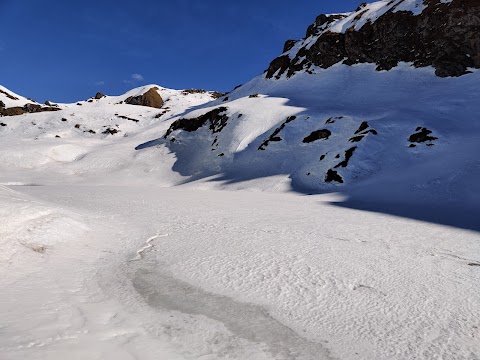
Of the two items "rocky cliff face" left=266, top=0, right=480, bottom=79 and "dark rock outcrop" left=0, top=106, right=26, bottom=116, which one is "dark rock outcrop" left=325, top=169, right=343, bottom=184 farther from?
"dark rock outcrop" left=0, top=106, right=26, bottom=116

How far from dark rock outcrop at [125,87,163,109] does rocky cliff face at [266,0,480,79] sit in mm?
42277

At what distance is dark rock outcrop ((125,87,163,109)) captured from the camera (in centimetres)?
8981

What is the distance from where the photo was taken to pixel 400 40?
148 feet

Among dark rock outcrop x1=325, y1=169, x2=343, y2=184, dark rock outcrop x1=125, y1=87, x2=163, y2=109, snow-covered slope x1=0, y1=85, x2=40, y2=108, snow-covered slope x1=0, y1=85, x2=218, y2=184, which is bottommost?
dark rock outcrop x1=325, y1=169, x2=343, y2=184

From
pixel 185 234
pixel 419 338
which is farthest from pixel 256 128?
pixel 419 338

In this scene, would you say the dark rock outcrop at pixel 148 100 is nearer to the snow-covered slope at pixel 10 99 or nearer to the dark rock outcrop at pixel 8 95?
the snow-covered slope at pixel 10 99

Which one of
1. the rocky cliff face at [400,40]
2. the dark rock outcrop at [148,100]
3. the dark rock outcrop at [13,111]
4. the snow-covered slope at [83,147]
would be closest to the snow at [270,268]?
the snow-covered slope at [83,147]

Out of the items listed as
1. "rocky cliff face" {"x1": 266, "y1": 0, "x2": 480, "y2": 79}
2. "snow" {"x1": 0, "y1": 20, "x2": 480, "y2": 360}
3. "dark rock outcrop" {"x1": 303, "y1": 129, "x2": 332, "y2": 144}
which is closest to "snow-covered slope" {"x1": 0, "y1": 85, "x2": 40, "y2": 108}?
"rocky cliff face" {"x1": 266, "y1": 0, "x2": 480, "y2": 79}

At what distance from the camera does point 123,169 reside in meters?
34.9

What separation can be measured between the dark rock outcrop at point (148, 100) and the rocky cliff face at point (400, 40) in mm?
42277

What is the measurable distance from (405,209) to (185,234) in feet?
29.5

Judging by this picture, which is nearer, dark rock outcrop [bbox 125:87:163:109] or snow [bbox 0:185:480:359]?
snow [bbox 0:185:480:359]

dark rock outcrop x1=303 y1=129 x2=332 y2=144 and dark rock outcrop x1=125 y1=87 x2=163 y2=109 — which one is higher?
dark rock outcrop x1=125 y1=87 x2=163 y2=109

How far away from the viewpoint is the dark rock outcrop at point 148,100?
89.8m
